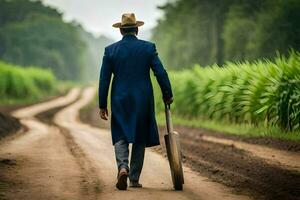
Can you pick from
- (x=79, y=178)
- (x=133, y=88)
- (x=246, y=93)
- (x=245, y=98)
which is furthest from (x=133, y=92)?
(x=245, y=98)

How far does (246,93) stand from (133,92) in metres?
10.5

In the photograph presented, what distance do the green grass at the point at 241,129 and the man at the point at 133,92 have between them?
654cm

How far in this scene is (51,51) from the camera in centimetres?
10019

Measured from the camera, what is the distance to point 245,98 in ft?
60.1

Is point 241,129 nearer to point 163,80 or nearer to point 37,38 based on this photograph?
point 163,80

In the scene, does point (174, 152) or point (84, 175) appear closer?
point (174, 152)

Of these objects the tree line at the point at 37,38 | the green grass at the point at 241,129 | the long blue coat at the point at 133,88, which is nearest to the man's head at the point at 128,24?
the long blue coat at the point at 133,88

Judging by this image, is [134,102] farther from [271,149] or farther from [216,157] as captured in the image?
[271,149]

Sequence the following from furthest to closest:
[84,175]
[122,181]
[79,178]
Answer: [84,175]
[79,178]
[122,181]

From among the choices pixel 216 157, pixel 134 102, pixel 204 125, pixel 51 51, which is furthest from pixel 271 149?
pixel 51 51

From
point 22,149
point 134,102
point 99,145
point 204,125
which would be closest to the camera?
point 134,102

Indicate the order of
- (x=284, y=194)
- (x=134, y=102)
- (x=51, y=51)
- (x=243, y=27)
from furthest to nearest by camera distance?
1. (x=51, y=51)
2. (x=243, y=27)
3. (x=134, y=102)
4. (x=284, y=194)

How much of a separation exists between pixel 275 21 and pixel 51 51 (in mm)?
70244

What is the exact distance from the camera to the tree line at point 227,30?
32469mm
